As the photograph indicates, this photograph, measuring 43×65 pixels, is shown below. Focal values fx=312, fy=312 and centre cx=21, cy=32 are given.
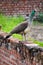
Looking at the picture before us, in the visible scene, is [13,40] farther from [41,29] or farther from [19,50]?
[41,29]

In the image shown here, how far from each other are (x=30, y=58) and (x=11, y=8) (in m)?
5.92

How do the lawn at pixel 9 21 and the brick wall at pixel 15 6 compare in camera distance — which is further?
the brick wall at pixel 15 6

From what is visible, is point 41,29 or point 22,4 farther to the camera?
point 22,4

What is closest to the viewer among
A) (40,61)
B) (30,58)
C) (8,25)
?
(40,61)

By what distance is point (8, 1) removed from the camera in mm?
10805

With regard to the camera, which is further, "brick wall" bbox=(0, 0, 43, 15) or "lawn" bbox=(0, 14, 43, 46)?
"brick wall" bbox=(0, 0, 43, 15)

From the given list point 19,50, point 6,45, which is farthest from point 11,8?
point 19,50

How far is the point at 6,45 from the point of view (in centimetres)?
621

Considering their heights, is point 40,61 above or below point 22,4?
above

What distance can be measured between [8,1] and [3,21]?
4.53ft

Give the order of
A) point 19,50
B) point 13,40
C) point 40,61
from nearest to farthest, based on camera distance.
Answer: point 40,61 < point 19,50 < point 13,40

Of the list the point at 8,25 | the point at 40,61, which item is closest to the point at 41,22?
the point at 8,25

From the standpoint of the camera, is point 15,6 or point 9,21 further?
point 15,6

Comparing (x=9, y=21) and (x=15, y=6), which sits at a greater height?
(x=15, y=6)
